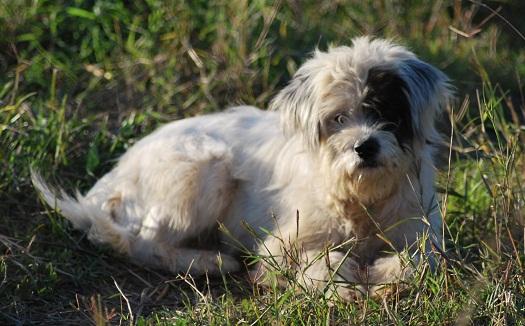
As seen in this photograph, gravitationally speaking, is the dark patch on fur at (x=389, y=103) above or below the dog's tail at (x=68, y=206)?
above

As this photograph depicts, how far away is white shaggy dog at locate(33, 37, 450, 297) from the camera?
4523 millimetres

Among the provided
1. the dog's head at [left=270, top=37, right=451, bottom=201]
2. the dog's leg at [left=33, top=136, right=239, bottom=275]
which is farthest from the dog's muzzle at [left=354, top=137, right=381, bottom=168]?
the dog's leg at [left=33, top=136, right=239, bottom=275]

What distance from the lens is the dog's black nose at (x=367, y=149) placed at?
4387 millimetres

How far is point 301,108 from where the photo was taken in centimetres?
470

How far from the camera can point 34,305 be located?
15.2ft

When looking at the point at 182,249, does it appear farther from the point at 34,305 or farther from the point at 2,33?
the point at 2,33

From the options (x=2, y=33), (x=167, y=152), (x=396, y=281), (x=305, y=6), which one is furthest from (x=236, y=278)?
(x=305, y=6)

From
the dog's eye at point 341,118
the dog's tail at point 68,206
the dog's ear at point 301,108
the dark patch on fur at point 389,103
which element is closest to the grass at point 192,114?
the dog's tail at point 68,206

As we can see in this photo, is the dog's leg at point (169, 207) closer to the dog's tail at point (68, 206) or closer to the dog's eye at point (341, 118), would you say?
the dog's tail at point (68, 206)

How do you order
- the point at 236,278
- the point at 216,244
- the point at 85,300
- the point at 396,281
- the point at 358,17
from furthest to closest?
1. the point at 358,17
2. the point at 216,244
3. the point at 236,278
4. the point at 85,300
5. the point at 396,281

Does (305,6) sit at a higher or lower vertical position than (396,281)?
lower

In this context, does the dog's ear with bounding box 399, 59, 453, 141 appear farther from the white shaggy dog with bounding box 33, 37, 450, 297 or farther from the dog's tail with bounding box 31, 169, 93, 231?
the dog's tail with bounding box 31, 169, 93, 231

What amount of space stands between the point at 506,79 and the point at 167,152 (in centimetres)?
357

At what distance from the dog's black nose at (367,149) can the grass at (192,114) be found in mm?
338
